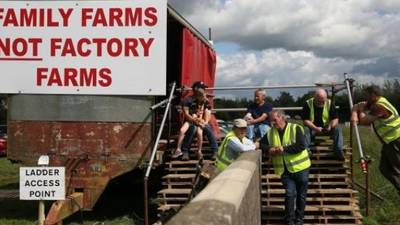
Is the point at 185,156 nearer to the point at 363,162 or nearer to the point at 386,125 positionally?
the point at 363,162

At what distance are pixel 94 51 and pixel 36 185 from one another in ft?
9.67

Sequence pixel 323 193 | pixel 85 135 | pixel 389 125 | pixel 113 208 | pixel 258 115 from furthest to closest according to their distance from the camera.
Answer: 1. pixel 113 208
2. pixel 258 115
3. pixel 85 135
4. pixel 323 193
5. pixel 389 125

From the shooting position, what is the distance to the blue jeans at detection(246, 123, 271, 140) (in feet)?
35.1

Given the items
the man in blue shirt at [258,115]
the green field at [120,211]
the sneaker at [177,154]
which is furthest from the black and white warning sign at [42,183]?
the man in blue shirt at [258,115]

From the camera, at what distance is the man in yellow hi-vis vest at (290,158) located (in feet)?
27.2

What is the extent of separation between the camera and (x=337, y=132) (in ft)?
32.2

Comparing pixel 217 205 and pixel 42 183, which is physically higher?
pixel 217 205

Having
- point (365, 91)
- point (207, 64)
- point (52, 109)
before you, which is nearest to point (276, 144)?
point (365, 91)

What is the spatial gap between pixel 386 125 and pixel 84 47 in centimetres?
518

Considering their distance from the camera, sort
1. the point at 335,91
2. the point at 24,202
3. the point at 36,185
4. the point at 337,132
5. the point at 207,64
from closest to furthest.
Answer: the point at 36,185, the point at 337,132, the point at 335,91, the point at 24,202, the point at 207,64

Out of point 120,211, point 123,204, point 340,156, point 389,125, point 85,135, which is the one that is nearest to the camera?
point 389,125

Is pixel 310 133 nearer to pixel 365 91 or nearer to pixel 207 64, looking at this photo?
pixel 365 91

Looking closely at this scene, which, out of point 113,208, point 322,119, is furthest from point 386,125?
point 113,208

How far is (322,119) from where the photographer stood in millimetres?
10047
